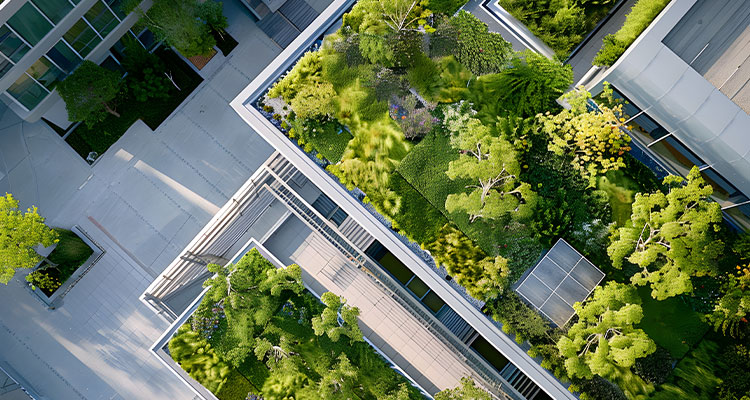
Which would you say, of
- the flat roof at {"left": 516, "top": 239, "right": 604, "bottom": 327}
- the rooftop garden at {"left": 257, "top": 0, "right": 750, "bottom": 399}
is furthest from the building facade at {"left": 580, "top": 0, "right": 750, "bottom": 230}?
the flat roof at {"left": 516, "top": 239, "right": 604, "bottom": 327}

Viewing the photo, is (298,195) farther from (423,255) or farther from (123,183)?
(123,183)

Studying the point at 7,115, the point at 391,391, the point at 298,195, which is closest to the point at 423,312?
the point at 391,391

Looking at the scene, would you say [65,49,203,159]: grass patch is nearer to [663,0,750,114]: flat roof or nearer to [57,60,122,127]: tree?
[57,60,122,127]: tree

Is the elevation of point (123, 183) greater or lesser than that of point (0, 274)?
greater

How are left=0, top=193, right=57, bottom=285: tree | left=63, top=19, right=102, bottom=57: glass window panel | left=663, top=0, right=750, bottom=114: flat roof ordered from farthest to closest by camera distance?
1. left=63, top=19, right=102, bottom=57: glass window panel
2. left=0, top=193, right=57, bottom=285: tree
3. left=663, top=0, right=750, bottom=114: flat roof

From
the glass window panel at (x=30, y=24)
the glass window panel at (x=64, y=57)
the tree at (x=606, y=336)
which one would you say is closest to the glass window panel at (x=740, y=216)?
the tree at (x=606, y=336)

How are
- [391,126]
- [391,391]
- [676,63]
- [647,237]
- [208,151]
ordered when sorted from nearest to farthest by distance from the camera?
[676,63]
[647,237]
[391,126]
[391,391]
[208,151]
